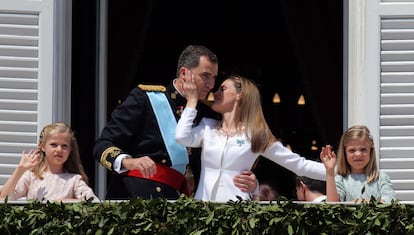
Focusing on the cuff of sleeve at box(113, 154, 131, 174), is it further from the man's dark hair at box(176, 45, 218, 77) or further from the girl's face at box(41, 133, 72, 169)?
the man's dark hair at box(176, 45, 218, 77)

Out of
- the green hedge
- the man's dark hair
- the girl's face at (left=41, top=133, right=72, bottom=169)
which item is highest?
the man's dark hair

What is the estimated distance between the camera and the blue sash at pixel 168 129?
7.55m

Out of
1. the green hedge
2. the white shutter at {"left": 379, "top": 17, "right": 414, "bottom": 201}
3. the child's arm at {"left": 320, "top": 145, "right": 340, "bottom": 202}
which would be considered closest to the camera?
the green hedge

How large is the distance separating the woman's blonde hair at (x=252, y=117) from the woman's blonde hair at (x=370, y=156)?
1.21ft

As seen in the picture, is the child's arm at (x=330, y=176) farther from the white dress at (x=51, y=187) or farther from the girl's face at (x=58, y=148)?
the girl's face at (x=58, y=148)

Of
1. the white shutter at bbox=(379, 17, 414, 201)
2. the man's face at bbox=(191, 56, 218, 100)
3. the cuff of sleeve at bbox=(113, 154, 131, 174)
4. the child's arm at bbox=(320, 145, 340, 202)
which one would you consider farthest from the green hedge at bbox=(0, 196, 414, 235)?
the white shutter at bbox=(379, 17, 414, 201)

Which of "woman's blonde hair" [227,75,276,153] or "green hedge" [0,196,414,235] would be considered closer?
"green hedge" [0,196,414,235]

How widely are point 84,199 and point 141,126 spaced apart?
0.61 meters

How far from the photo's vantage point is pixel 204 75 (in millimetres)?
7500

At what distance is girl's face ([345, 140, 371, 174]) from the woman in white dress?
21 centimetres

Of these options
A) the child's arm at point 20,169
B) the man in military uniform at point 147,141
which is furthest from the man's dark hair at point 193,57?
the child's arm at point 20,169

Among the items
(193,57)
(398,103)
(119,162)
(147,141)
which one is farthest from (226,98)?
(398,103)

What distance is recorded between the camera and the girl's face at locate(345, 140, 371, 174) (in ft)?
24.2

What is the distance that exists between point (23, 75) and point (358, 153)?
1959mm
